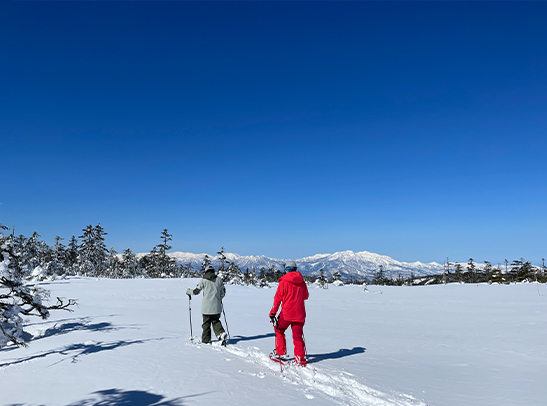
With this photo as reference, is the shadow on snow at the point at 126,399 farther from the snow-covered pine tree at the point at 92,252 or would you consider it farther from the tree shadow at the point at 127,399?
the snow-covered pine tree at the point at 92,252

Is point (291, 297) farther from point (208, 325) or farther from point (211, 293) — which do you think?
point (208, 325)

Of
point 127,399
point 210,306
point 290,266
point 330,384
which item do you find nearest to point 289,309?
point 290,266

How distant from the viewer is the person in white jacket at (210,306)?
30.0ft

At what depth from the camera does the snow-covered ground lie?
499cm

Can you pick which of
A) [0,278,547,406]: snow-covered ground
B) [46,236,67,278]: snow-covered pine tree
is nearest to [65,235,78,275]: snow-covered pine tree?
[46,236,67,278]: snow-covered pine tree

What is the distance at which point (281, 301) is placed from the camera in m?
7.70

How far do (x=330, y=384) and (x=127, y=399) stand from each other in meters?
3.34

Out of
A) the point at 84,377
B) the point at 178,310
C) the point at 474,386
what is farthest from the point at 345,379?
the point at 178,310

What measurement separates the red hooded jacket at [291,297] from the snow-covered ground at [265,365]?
3.57ft

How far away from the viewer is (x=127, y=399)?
454 cm

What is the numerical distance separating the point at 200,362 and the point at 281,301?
211cm

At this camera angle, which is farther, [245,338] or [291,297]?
[245,338]

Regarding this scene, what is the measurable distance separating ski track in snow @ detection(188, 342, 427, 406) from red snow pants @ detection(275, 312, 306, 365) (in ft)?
0.77

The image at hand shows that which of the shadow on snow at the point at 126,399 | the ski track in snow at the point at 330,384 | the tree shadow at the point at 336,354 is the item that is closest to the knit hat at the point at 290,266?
the ski track in snow at the point at 330,384
